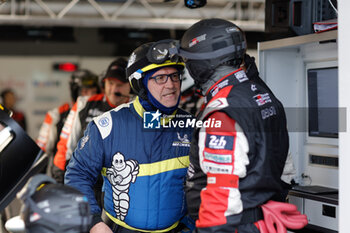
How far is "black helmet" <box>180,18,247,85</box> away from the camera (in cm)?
244

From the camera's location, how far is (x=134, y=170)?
9.18 ft

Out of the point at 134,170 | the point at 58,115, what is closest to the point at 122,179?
the point at 134,170

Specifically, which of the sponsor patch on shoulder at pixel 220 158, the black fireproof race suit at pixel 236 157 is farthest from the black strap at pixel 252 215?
the sponsor patch on shoulder at pixel 220 158

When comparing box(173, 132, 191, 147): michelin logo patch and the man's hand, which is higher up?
box(173, 132, 191, 147): michelin logo patch

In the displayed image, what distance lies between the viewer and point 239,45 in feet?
8.13

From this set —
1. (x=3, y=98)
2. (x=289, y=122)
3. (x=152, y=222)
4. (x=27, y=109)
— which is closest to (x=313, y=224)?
(x=289, y=122)

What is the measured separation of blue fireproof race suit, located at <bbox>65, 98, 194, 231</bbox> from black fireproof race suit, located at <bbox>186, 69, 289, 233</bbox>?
33cm

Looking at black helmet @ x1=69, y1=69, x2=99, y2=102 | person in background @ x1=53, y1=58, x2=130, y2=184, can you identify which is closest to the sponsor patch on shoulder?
person in background @ x1=53, y1=58, x2=130, y2=184

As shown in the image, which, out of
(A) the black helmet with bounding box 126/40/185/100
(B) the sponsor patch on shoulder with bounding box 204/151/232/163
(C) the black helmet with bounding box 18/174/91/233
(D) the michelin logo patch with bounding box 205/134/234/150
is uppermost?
(A) the black helmet with bounding box 126/40/185/100

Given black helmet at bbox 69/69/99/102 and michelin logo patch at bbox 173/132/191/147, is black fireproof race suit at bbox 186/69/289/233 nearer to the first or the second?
michelin logo patch at bbox 173/132/191/147

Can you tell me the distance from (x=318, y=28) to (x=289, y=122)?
70 centimetres

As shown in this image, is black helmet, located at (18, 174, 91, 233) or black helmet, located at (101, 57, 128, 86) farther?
black helmet, located at (101, 57, 128, 86)

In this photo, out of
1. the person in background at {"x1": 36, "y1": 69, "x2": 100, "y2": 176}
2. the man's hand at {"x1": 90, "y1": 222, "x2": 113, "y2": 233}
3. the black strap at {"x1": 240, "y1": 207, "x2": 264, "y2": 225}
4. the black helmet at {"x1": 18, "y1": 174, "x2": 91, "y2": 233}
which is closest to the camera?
the black helmet at {"x1": 18, "y1": 174, "x2": 91, "y2": 233}

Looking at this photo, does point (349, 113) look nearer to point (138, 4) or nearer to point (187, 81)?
point (187, 81)
